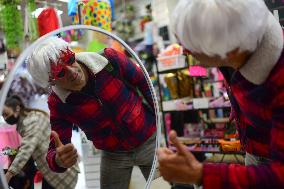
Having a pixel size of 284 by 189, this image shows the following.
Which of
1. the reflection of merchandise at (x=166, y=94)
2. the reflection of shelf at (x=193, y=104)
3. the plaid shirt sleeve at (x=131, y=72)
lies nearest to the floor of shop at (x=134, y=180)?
the plaid shirt sleeve at (x=131, y=72)

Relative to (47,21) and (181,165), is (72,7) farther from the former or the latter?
(181,165)

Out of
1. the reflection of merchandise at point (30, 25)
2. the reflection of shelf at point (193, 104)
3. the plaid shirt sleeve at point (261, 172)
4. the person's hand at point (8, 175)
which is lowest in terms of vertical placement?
the reflection of shelf at point (193, 104)

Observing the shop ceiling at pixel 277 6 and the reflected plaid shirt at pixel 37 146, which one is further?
the shop ceiling at pixel 277 6

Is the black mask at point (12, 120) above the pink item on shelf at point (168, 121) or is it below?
above

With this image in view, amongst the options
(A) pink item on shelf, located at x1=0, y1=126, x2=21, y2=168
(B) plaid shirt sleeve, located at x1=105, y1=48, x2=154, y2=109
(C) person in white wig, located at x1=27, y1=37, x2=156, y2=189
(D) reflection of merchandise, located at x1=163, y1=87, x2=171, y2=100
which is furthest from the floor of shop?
(D) reflection of merchandise, located at x1=163, y1=87, x2=171, y2=100

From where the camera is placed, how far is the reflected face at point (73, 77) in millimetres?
919

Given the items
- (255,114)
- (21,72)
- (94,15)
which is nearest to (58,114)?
(21,72)

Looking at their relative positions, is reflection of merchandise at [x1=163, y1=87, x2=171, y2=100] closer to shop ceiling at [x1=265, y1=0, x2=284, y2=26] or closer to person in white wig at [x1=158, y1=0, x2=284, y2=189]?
shop ceiling at [x1=265, y1=0, x2=284, y2=26]

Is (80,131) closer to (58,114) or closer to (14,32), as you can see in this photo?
(58,114)

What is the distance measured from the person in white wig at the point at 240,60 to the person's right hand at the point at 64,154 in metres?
0.34

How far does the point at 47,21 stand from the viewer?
1.03 meters

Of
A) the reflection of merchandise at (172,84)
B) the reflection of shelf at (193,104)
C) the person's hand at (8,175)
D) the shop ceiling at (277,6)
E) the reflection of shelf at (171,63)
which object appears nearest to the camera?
the person's hand at (8,175)

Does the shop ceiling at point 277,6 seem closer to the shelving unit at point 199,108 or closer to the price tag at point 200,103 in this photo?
the shelving unit at point 199,108

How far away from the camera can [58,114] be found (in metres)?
0.93
